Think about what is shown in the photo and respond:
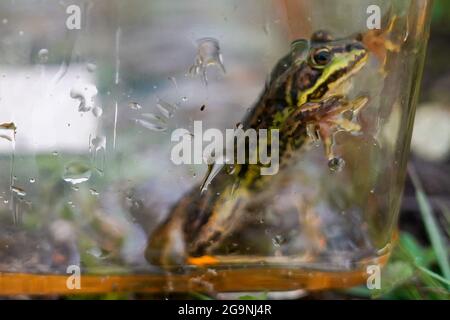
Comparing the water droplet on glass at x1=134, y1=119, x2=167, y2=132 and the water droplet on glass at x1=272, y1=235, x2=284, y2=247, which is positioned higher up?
the water droplet on glass at x1=134, y1=119, x2=167, y2=132

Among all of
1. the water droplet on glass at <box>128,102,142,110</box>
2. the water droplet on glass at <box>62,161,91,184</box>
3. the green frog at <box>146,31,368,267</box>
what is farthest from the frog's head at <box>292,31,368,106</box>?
the water droplet on glass at <box>62,161,91,184</box>

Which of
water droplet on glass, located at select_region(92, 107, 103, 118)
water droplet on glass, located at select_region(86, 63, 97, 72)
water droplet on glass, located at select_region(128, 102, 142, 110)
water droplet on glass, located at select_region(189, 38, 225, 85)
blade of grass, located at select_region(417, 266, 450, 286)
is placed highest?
water droplet on glass, located at select_region(189, 38, 225, 85)

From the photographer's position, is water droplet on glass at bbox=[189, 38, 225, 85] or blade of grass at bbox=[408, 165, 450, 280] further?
blade of grass at bbox=[408, 165, 450, 280]

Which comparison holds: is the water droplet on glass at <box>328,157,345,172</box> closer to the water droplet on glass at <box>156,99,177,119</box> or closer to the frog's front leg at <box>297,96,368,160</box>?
the frog's front leg at <box>297,96,368,160</box>

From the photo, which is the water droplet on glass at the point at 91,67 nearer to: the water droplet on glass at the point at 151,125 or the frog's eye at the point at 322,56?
the water droplet on glass at the point at 151,125

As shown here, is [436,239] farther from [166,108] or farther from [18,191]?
[18,191]
